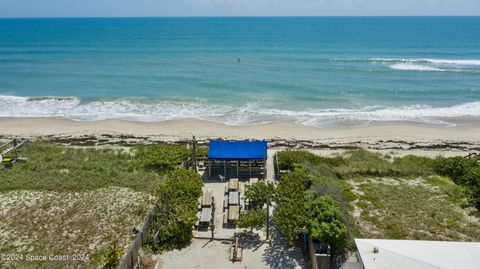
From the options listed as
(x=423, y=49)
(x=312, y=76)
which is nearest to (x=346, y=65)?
(x=312, y=76)

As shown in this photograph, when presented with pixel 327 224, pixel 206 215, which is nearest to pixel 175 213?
pixel 206 215

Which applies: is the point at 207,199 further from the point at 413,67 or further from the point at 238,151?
the point at 413,67

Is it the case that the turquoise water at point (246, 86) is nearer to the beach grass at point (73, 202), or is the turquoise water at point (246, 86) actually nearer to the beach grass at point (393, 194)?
the beach grass at point (393, 194)

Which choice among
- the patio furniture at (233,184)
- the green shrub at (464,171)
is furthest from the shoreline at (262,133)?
the patio furniture at (233,184)

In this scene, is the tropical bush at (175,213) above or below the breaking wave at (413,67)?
below

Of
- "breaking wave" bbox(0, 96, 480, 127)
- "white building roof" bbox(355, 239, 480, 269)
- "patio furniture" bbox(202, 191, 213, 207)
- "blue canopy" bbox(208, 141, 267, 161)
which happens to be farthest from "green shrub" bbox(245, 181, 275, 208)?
"breaking wave" bbox(0, 96, 480, 127)
